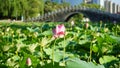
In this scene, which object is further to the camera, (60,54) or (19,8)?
(19,8)

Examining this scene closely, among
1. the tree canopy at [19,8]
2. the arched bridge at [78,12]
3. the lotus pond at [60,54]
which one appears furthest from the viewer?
the arched bridge at [78,12]

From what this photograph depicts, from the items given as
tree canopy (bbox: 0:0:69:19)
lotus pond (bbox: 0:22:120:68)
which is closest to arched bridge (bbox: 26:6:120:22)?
tree canopy (bbox: 0:0:69:19)

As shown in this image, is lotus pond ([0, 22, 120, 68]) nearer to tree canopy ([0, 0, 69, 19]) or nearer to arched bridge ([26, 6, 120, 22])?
tree canopy ([0, 0, 69, 19])

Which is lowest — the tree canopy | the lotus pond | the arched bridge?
the arched bridge

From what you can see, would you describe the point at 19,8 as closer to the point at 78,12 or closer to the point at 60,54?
the point at 78,12

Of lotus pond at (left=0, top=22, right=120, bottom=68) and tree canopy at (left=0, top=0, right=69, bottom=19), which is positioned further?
tree canopy at (left=0, top=0, right=69, bottom=19)

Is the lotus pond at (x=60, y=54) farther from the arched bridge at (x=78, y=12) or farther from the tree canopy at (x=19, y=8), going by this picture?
the arched bridge at (x=78, y=12)

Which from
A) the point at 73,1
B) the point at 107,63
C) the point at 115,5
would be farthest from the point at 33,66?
the point at 73,1

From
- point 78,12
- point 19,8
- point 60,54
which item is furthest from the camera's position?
point 78,12

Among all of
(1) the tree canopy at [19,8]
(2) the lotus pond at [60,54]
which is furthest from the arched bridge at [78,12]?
(2) the lotus pond at [60,54]

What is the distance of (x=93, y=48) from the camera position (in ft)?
5.19

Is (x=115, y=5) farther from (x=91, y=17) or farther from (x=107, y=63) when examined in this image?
(x=107, y=63)

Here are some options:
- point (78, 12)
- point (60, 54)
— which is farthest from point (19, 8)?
point (60, 54)

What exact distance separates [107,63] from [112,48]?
1.16 ft
